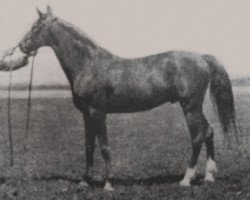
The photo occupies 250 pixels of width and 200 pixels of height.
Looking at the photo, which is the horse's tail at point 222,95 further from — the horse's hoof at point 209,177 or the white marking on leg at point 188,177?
the white marking on leg at point 188,177

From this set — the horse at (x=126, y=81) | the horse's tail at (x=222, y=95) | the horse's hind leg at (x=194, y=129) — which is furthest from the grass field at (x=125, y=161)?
the horse's tail at (x=222, y=95)

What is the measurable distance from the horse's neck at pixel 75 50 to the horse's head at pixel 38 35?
0.75 feet

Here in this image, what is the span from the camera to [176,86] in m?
9.24

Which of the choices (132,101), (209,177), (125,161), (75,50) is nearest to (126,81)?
(132,101)

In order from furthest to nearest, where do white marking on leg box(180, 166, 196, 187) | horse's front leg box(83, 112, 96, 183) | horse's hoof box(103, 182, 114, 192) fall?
horse's front leg box(83, 112, 96, 183)
white marking on leg box(180, 166, 196, 187)
horse's hoof box(103, 182, 114, 192)

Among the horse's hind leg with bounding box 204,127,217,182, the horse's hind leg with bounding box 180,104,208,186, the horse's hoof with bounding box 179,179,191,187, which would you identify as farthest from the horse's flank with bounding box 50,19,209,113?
the horse's hoof with bounding box 179,179,191,187

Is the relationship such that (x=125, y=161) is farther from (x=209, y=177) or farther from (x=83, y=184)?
(x=209, y=177)

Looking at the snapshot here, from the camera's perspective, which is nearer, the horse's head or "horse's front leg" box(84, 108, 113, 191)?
"horse's front leg" box(84, 108, 113, 191)

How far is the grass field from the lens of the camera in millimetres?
8844

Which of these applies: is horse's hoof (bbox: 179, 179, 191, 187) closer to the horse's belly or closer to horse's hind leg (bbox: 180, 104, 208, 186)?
horse's hind leg (bbox: 180, 104, 208, 186)

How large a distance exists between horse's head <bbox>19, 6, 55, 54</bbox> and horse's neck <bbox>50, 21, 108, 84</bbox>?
228 mm

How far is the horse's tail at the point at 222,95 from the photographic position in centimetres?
959

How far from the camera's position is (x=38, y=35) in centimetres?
970

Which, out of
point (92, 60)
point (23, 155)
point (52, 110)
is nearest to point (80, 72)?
point (92, 60)
